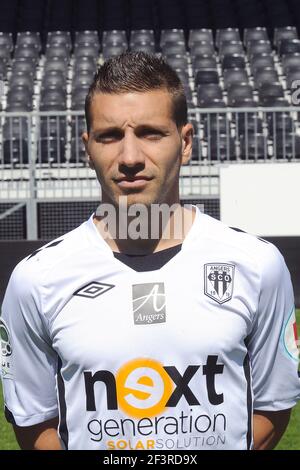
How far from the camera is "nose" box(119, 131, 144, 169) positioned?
7.01ft

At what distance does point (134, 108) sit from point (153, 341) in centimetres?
56

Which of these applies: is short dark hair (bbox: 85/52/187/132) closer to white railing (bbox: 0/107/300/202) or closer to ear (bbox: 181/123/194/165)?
ear (bbox: 181/123/194/165)

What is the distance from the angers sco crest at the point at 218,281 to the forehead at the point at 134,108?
1.29ft

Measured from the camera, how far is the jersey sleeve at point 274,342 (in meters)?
2.31

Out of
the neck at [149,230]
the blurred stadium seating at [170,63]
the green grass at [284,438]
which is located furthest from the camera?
the blurred stadium seating at [170,63]

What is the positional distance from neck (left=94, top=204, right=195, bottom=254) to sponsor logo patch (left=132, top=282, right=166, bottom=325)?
0.10 m

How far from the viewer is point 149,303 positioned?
7.27 ft

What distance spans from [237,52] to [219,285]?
2281 cm

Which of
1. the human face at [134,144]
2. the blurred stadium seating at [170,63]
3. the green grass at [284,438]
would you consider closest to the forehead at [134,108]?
the human face at [134,144]

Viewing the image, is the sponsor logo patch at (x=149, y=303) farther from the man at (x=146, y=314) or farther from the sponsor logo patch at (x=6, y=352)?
the sponsor logo patch at (x=6, y=352)

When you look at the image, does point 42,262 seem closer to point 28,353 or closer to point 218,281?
point 28,353

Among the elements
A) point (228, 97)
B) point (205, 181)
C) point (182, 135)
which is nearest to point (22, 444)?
point (182, 135)

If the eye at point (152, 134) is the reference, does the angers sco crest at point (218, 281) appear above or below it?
below

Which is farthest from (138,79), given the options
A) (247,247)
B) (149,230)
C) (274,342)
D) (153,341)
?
(274,342)
